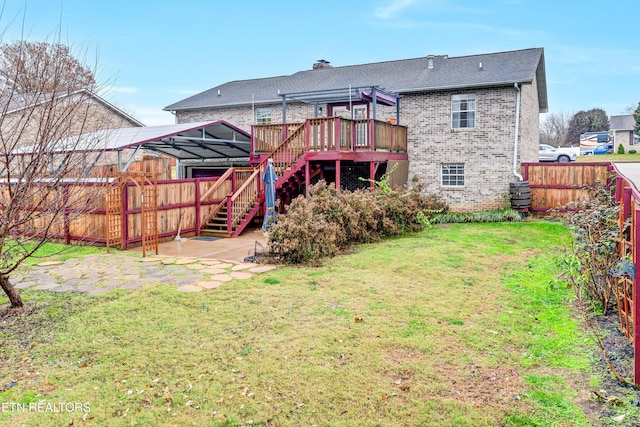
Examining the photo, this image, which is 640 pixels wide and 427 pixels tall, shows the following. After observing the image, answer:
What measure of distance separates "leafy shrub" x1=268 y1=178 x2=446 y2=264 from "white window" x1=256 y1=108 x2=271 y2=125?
9.44 metres

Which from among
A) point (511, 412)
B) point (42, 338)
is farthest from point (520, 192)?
point (42, 338)

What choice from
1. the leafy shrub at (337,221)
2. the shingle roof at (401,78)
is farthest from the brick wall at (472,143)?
the leafy shrub at (337,221)

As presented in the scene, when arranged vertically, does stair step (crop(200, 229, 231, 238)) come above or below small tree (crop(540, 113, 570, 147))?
below

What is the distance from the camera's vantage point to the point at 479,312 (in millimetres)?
6754

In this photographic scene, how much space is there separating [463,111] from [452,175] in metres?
2.39

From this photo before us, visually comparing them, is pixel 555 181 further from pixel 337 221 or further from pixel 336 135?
pixel 337 221

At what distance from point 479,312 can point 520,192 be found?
11.4 m

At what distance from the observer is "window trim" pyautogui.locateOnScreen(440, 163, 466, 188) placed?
1844 cm

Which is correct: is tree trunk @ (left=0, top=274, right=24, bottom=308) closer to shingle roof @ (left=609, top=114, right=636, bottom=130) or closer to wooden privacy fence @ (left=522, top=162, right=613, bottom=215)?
wooden privacy fence @ (left=522, top=162, right=613, bottom=215)

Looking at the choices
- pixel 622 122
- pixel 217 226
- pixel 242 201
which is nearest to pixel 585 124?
pixel 622 122

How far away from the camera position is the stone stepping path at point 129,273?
316 inches

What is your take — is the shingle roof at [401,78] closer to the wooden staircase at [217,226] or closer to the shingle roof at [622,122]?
the wooden staircase at [217,226]

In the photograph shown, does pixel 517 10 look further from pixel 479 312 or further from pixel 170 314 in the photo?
pixel 170 314

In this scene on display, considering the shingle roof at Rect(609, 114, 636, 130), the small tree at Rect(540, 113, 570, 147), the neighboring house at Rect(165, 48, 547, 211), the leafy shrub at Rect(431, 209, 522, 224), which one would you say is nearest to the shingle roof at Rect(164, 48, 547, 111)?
the neighboring house at Rect(165, 48, 547, 211)
